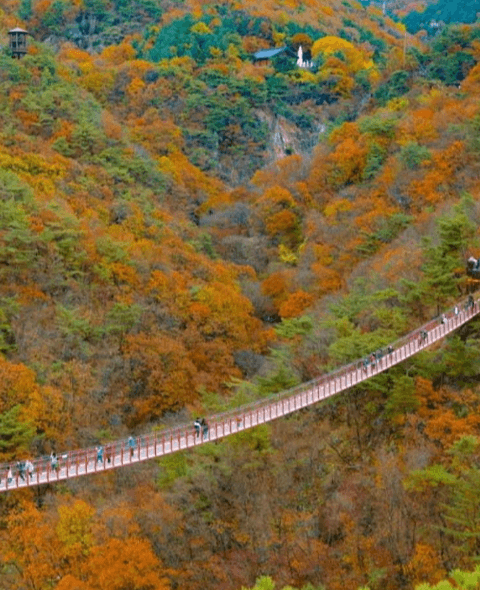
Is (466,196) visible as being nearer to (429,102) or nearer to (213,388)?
(213,388)

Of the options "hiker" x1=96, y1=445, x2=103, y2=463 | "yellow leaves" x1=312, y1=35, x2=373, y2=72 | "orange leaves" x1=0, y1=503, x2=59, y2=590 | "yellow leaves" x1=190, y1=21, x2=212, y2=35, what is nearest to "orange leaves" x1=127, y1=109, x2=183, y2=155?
"yellow leaves" x1=190, y1=21, x2=212, y2=35

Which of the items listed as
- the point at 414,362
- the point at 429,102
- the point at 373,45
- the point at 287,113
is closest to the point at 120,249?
the point at 414,362

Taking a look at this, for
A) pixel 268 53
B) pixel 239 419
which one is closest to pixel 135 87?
pixel 268 53

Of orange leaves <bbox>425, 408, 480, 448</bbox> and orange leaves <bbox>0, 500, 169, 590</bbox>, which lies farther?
orange leaves <bbox>425, 408, 480, 448</bbox>

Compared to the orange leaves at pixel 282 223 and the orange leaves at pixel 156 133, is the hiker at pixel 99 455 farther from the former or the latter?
the orange leaves at pixel 156 133

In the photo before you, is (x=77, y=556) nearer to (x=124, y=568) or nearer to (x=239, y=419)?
(x=124, y=568)

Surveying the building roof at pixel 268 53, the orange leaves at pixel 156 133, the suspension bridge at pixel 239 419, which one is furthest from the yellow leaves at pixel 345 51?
the suspension bridge at pixel 239 419

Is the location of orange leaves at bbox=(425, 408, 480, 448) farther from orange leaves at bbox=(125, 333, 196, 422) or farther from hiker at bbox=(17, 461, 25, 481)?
orange leaves at bbox=(125, 333, 196, 422)
